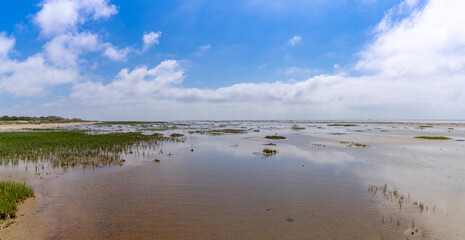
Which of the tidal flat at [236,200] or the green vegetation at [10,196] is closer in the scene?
the tidal flat at [236,200]

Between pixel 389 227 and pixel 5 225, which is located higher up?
pixel 5 225

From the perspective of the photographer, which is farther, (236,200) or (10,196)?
(236,200)

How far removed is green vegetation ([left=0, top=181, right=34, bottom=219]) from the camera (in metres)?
7.58

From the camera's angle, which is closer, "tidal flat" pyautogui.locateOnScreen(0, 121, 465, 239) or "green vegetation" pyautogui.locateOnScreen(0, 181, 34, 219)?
"tidal flat" pyautogui.locateOnScreen(0, 121, 465, 239)

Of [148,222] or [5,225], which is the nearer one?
[5,225]

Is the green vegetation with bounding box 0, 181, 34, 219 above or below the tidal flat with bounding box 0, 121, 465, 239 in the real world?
above

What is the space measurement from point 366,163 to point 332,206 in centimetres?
1149

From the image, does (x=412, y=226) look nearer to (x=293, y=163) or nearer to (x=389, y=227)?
(x=389, y=227)

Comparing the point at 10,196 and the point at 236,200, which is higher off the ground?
the point at 10,196

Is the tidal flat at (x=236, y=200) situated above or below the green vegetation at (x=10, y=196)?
below

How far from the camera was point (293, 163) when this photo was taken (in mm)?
17953

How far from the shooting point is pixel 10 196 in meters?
8.70

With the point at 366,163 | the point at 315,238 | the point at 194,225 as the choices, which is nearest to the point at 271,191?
the point at 315,238

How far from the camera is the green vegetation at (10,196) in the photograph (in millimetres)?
7582
